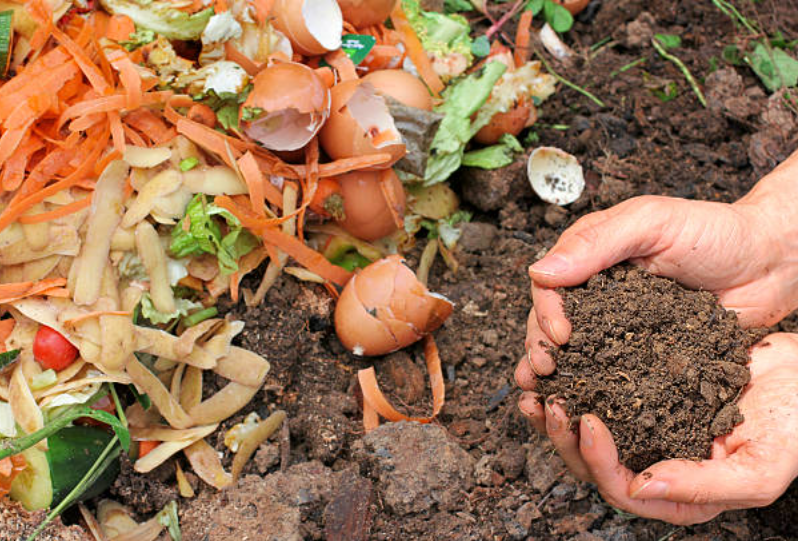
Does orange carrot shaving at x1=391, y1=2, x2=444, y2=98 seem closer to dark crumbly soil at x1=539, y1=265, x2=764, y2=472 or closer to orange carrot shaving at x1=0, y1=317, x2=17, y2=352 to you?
dark crumbly soil at x1=539, y1=265, x2=764, y2=472

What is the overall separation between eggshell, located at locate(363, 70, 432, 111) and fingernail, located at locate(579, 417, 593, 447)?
3.57 ft

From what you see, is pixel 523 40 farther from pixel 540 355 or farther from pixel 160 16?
pixel 540 355

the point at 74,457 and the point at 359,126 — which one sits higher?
the point at 359,126

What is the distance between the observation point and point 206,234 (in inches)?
79.0

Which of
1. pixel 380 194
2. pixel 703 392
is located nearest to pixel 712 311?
pixel 703 392

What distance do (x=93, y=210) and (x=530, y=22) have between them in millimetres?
1695

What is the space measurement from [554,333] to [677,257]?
400mm

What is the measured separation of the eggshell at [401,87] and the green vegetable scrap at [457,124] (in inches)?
6.6

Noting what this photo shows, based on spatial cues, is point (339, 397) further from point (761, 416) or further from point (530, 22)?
point (530, 22)

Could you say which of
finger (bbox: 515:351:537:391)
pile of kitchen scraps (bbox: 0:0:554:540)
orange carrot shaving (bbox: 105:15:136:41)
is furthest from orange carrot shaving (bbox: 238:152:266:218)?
finger (bbox: 515:351:537:391)

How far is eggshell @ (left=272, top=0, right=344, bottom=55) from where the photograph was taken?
83.7 inches

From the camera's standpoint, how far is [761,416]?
1.66 m

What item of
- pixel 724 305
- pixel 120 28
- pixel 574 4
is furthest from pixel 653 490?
pixel 574 4

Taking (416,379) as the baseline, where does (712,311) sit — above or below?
above
